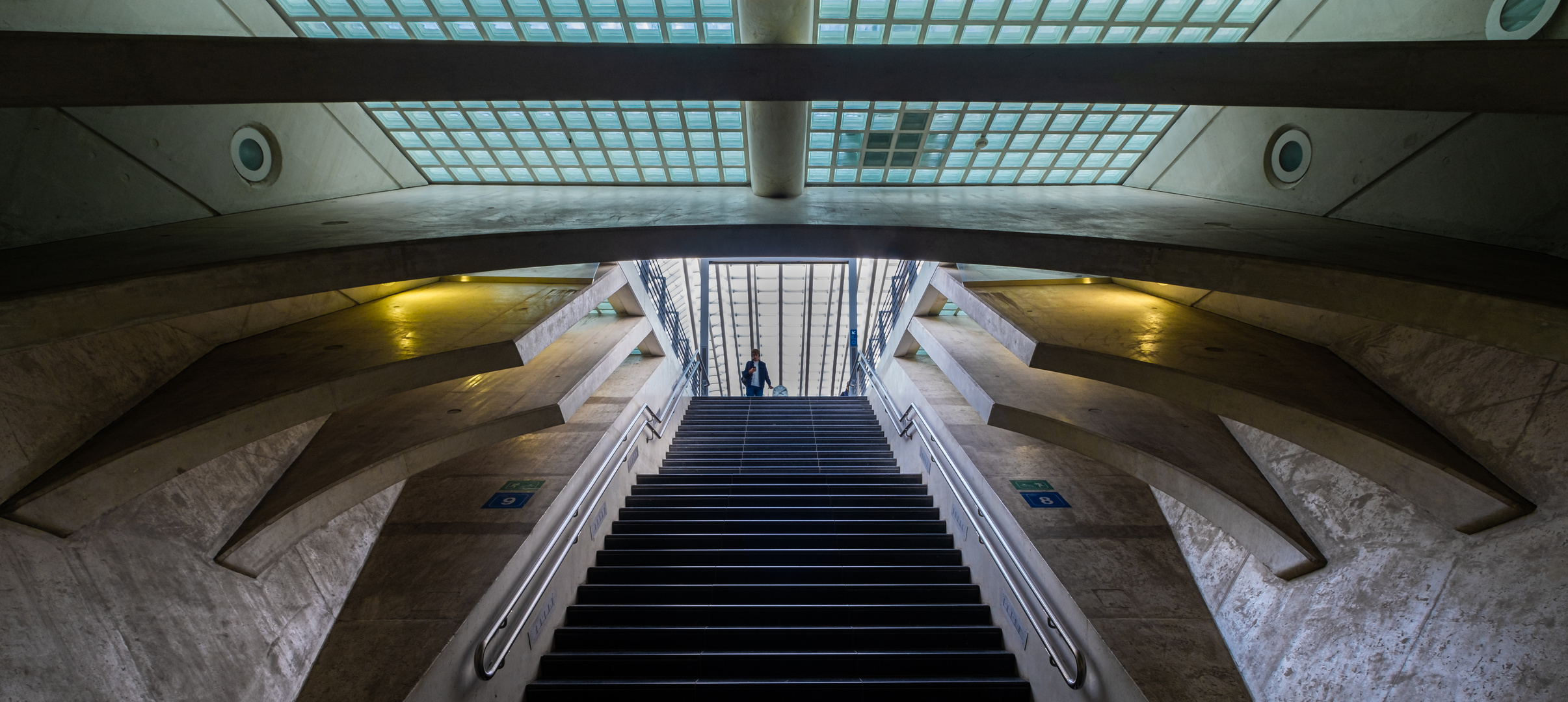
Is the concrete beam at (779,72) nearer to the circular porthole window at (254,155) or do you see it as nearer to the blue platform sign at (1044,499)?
the circular porthole window at (254,155)

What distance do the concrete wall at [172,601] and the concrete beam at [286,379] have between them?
14.0 inches

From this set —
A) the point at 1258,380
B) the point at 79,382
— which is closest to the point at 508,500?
the point at 79,382

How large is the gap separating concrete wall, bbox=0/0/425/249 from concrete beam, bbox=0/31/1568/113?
1292mm

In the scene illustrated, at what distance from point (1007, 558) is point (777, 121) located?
4906 millimetres

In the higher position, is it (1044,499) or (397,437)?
(397,437)

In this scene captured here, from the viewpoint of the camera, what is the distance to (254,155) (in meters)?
5.37

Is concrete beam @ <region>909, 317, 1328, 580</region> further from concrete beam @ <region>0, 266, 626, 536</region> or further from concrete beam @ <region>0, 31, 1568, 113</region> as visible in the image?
concrete beam @ <region>0, 266, 626, 536</region>

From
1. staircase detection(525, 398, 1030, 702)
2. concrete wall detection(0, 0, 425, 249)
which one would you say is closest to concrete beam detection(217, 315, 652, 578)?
staircase detection(525, 398, 1030, 702)

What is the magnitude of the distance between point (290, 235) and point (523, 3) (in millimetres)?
2709

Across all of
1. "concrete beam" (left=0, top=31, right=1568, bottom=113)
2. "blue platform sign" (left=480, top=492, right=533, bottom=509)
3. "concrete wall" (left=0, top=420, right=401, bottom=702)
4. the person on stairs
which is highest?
"concrete beam" (left=0, top=31, right=1568, bottom=113)

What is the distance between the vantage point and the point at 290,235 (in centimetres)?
440

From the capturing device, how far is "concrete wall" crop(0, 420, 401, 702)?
11.7ft

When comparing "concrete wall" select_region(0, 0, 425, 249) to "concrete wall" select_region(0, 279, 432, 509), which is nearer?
"concrete wall" select_region(0, 279, 432, 509)

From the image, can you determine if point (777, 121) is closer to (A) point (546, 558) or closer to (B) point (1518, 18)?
(A) point (546, 558)
